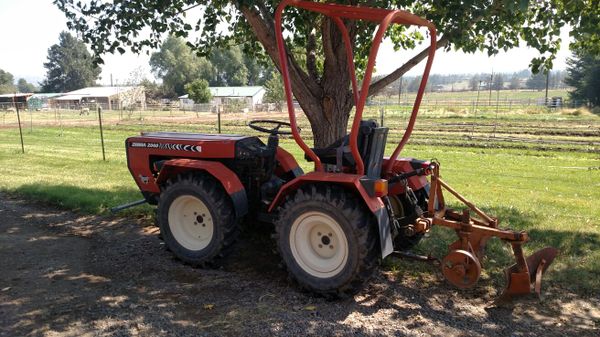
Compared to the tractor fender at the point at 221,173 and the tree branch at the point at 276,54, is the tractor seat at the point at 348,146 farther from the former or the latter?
the tree branch at the point at 276,54

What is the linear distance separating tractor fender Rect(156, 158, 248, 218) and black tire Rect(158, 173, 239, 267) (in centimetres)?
9

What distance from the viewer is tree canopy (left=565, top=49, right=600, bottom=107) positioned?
46438mm

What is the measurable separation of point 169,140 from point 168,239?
3.45 ft

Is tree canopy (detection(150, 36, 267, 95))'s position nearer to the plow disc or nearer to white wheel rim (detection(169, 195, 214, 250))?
white wheel rim (detection(169, 195, 214, 250))

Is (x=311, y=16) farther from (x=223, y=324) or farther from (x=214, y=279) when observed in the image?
(x=223, y=324)

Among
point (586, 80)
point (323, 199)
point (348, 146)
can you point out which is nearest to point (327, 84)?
point (348, 146)

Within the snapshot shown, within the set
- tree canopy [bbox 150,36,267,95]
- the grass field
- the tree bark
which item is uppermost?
tree canopy [bbox 150,36,267,95]

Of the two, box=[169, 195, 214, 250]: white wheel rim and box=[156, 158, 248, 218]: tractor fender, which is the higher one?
box=[156, 158, 248, 218]: tractor fender

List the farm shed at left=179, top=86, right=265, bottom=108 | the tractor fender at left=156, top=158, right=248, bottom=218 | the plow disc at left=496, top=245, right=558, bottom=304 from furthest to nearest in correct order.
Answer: the farm shed at left=179, top=86, right=265, bottom=108, the tractor fender at left=156, top=158, right=248, bottom=218, the plow disc at left=496, top=245, right=558, bottom=304

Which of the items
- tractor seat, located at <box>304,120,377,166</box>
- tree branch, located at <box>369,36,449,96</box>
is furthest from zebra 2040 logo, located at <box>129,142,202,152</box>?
tree branch, located at <box>369,36,449,96</box>

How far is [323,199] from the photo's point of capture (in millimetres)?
4105

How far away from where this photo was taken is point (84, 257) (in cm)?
545

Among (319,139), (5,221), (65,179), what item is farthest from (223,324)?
(65,179)

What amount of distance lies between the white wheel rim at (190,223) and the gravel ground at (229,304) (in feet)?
0.88
